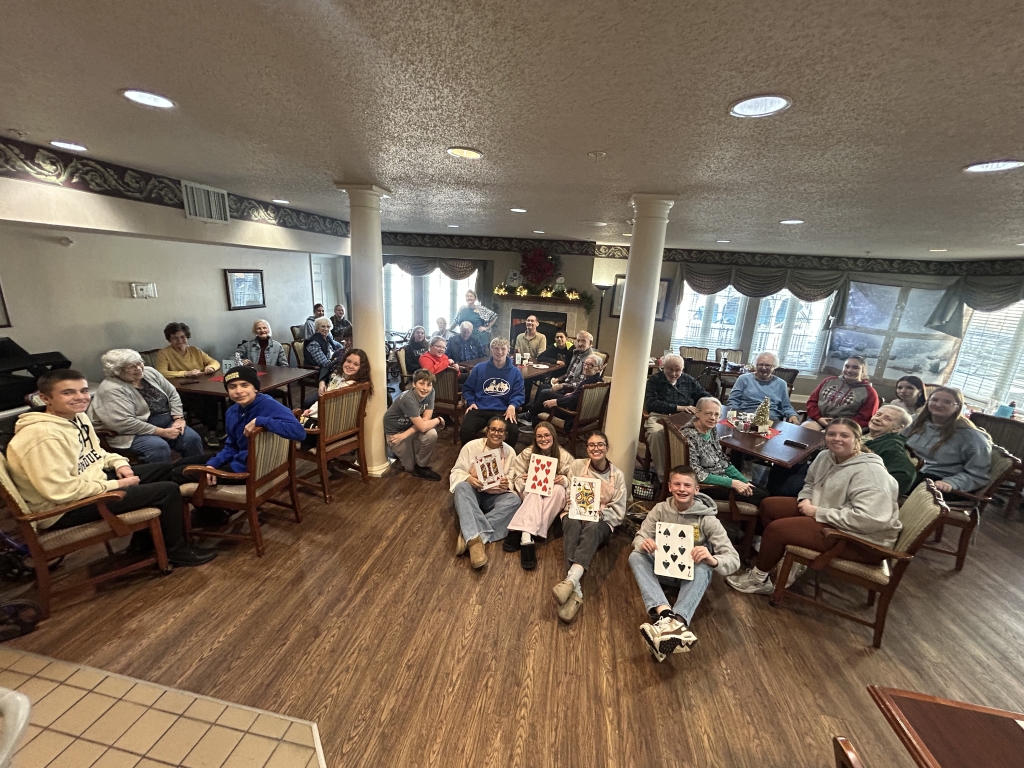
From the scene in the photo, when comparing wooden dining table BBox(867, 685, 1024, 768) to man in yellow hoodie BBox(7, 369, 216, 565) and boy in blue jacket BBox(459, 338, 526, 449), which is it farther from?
man in yellow hoodie BBox(7, 369, 216, 565)

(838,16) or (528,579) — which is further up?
(838,16)

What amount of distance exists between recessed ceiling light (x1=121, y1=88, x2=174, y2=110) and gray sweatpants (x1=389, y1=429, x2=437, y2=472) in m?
2.77

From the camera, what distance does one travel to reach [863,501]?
2.34 m

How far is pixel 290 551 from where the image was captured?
2834mm

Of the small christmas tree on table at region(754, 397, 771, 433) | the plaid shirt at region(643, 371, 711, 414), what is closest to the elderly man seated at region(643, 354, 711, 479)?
the plaid shirt at region(643, 371, 711, 414)

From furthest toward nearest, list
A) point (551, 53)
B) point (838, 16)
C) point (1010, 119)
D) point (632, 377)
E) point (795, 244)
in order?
point (795, 244)
point (632, 377)
point (1010, 119)
point (551, 53)
point (838, 16)

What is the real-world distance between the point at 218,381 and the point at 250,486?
6.81 feet

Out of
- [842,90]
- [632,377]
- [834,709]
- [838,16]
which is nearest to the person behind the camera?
[838,16]

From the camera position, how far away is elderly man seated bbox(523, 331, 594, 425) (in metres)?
4.88

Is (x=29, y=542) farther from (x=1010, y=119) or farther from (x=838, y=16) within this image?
(x=1010, y=119)

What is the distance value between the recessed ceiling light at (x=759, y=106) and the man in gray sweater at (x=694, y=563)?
189 centimetres

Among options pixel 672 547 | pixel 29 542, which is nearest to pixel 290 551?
pixel 29 542

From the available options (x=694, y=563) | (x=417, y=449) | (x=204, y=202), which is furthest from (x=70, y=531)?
(x=694, y=563)

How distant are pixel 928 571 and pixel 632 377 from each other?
2605mm
